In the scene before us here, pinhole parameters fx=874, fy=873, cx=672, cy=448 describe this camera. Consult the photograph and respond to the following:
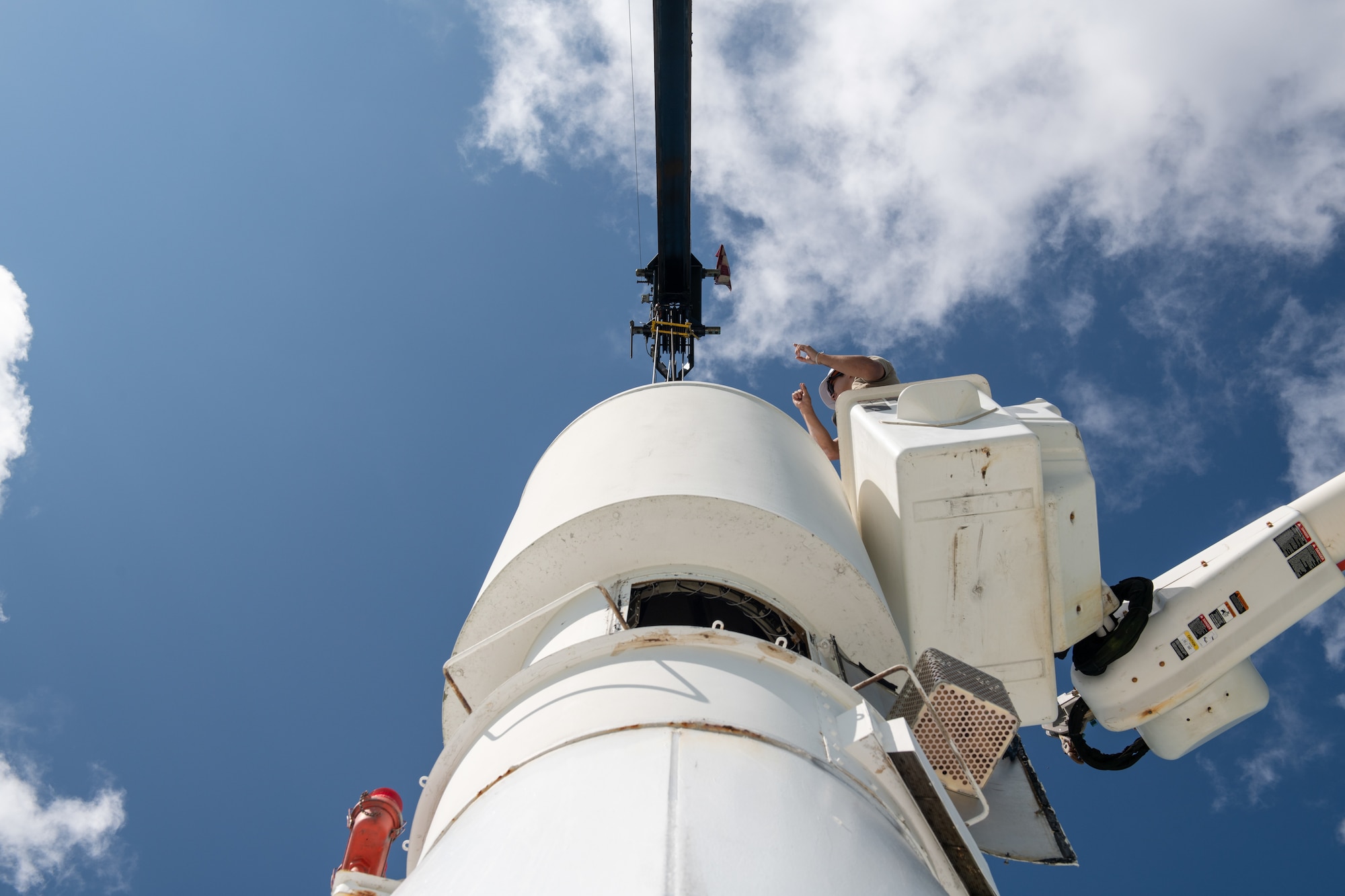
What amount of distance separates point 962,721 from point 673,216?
1317 cm

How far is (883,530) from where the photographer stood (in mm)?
5152

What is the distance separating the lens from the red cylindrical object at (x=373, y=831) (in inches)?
178

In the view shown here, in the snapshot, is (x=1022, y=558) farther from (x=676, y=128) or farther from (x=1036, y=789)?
(x=676, y=128)

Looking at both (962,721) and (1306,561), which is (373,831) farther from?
(1306,561)

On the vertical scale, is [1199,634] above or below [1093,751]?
above

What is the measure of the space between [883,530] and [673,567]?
1.37 meters

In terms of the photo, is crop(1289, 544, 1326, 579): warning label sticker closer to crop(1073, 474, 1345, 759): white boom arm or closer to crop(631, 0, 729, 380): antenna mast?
crop(1073, 474, 1345, 759): white boom arm

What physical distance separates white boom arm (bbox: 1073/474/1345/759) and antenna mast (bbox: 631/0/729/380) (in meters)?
7.50

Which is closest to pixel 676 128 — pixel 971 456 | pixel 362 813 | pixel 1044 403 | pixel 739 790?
pixel 1044 403

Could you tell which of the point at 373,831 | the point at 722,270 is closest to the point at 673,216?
the point at 722,270

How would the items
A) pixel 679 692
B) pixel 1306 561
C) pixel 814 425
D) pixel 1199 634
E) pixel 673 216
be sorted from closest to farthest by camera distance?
pixel 679 692 → pixel 1199 634 → pixel 1306 561 → pixel 814 425 → pixel 673 216

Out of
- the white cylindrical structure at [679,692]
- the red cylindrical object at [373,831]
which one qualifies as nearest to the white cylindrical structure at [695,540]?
the white cylindrical structure at [679,692]

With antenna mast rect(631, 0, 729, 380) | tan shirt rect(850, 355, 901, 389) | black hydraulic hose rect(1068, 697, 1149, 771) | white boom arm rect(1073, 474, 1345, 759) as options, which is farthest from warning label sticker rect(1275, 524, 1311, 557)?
antenna mast rect(631, 0, 729, 380)

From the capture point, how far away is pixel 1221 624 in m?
5.44
